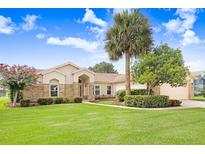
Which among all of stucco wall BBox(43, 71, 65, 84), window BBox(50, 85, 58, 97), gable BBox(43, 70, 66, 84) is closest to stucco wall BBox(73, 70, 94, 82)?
gable BBox(43, 70, 66, 84)

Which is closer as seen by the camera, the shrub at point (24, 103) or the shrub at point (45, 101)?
the shrub at point (24, 103)

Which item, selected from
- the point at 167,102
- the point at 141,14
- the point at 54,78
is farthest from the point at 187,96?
the point at 54,78

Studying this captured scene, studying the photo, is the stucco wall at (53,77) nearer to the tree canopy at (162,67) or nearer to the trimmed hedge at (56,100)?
the trimmed hedge at (56,100)

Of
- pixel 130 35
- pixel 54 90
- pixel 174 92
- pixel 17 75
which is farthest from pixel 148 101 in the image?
pixel 54 90

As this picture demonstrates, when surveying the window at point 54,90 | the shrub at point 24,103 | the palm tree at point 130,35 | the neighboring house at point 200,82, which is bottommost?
the shrub at point 24,103

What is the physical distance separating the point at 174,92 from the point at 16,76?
15414mm

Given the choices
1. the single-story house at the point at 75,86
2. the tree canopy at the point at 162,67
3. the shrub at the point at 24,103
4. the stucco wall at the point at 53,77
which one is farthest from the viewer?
the stucco wall at the point at 53,77

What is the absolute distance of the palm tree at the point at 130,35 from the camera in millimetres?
17422

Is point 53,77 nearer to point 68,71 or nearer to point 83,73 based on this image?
point 68,71

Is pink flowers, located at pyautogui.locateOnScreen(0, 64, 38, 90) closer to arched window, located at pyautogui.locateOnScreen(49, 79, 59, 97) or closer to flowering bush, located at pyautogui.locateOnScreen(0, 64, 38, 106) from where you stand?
flowering bush, located at pyautogui.locateOnScreen(0, 64, 38, 106)

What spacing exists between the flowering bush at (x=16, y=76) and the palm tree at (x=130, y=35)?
6.72 meters

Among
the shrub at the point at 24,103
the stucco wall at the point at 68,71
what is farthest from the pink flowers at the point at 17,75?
the stucco wall at the point at 68,71
